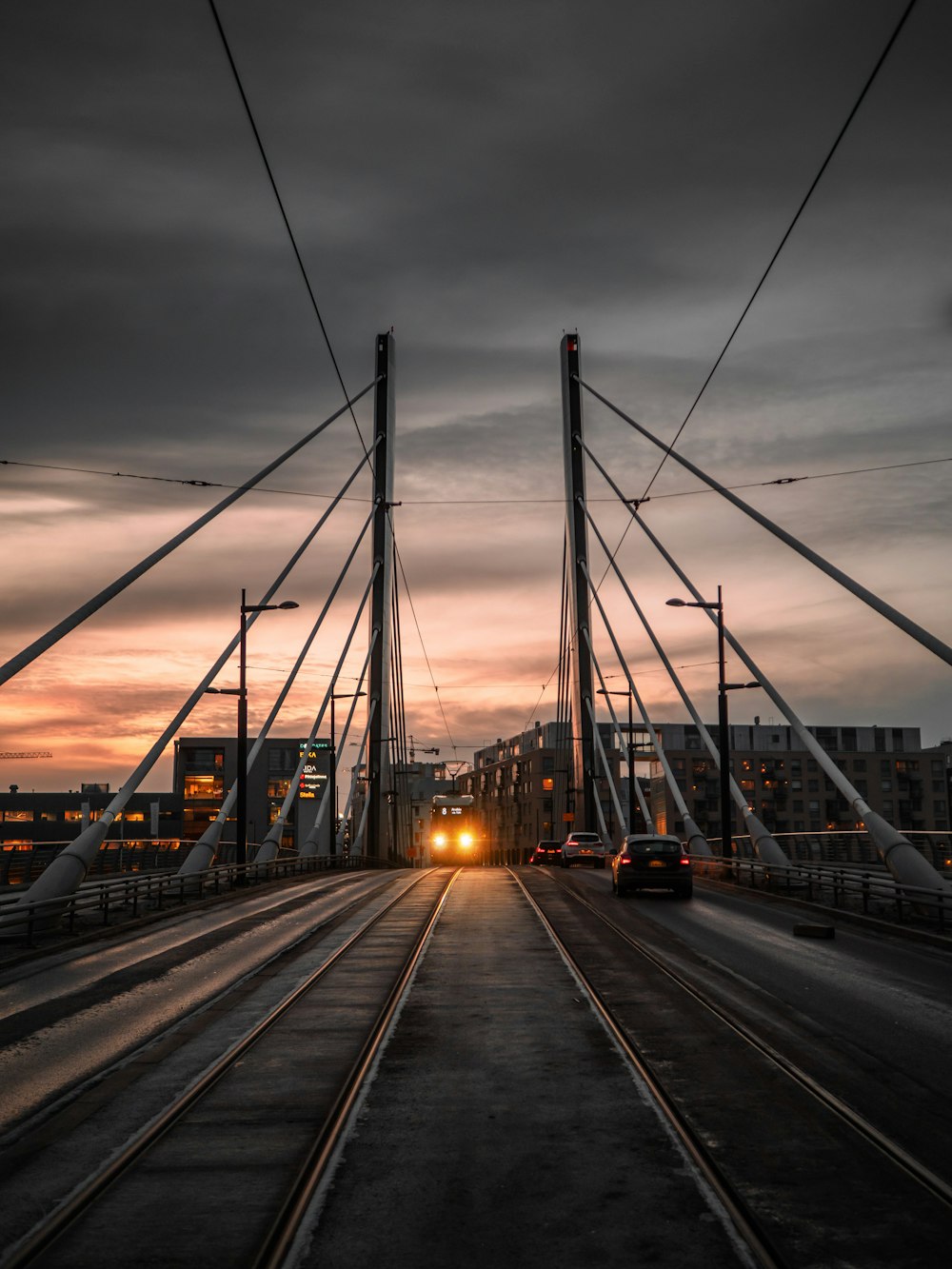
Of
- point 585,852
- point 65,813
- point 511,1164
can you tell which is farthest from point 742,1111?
point 65,813

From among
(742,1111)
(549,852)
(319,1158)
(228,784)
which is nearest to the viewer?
(319,1158)

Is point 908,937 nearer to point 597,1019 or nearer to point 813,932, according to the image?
point 813,932

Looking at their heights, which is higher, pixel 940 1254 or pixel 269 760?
pixel 269 760

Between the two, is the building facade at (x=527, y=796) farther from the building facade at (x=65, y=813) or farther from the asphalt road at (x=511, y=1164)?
the asphalt road at (x=511, y=1164)

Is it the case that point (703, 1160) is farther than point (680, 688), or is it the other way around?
point (680, 688)

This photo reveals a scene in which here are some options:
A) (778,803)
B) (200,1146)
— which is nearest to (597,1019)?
(200,1146)

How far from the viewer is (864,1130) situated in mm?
6973

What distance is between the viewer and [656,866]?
28.0 metres

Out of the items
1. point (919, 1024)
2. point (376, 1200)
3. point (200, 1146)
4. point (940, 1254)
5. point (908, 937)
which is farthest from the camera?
point (908, 937)

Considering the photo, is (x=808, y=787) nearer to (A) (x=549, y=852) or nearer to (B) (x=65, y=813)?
(A) (x=549, y=852)

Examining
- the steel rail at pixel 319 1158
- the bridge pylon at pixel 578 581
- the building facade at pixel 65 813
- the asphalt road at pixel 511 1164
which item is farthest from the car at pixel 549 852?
the building facade at pixel 65 813

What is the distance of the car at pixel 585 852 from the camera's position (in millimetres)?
53206

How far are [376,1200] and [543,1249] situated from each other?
1.05m

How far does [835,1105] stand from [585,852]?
46.2 m
